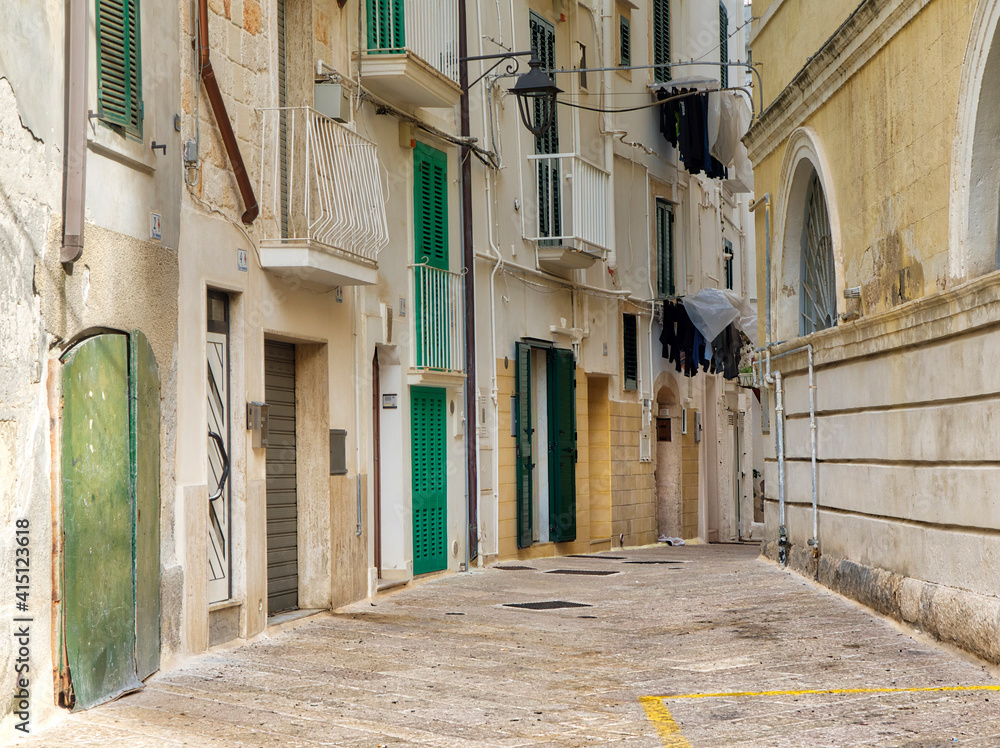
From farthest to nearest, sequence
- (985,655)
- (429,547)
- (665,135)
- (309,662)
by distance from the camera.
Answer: (665,135), (429,547), (309,662), (985,655)

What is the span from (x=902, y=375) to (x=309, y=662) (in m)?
→ 5.09

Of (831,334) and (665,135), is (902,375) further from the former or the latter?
(665,135)

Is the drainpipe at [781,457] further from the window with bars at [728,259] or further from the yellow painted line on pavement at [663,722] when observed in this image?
the window with bars at [728,259]

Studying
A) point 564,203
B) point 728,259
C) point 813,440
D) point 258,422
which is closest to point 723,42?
point 728,259

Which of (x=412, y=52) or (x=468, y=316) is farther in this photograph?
(x=468, y=316)

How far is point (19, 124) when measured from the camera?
662cm

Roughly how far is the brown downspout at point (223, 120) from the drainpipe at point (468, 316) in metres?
6.00

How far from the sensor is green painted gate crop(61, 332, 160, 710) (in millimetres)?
7012

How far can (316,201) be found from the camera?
11.0 m

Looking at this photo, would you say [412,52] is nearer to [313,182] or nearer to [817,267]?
[313,182]

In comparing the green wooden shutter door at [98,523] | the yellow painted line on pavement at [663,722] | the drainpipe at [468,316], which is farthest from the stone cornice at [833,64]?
the green wooden shutter door at [98,523]

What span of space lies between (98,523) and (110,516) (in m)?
0.18

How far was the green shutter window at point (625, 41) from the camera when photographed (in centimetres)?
2258

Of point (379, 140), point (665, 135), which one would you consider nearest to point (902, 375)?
point (379, 140)
